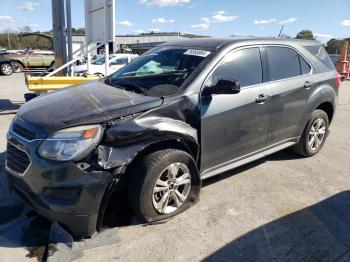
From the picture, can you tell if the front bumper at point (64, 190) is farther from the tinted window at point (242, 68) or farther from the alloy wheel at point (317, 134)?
the alloy wheel at point (317, 134)

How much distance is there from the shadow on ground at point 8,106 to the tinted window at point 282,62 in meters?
6.40

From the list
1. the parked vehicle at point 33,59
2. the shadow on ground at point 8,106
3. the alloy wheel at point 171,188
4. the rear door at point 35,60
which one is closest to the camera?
the alloy wheel at point 171,188

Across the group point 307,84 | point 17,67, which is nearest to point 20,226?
point 307,84

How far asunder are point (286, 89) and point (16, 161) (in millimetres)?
3232

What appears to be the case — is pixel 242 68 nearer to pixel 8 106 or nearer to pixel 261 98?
pixel 261 98

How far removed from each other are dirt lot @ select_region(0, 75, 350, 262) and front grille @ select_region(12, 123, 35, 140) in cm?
92

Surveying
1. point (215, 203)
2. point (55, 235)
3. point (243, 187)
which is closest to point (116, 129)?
point (55, 235)

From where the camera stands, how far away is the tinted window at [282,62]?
4.31 meters

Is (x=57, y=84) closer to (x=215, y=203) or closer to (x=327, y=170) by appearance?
(x=215, y=203)

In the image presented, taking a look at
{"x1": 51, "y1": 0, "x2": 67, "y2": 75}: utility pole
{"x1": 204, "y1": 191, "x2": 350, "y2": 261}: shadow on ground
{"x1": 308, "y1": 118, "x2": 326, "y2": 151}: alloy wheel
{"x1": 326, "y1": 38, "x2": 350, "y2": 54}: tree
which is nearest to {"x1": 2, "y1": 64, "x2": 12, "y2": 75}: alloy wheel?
{"x1": 51, "y1": 0, "x2": 67, "y2": 75}: utility pole

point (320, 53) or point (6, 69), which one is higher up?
point (320, 53)

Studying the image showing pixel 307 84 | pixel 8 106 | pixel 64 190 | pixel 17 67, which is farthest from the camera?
pixel 17 67

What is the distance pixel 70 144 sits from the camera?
282 cm

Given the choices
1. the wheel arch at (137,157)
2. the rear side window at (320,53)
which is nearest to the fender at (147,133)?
the wheel arch at (137,157)
